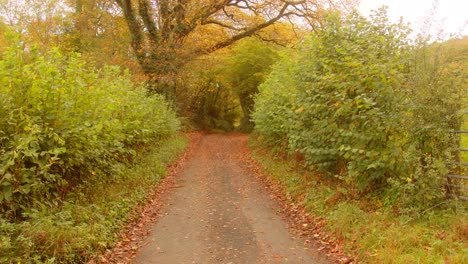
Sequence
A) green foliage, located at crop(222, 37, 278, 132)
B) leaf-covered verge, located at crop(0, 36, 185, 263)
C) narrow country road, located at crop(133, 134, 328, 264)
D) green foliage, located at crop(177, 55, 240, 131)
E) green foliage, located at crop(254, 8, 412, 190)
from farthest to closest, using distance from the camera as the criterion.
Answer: green foliage, located at crop(177, 55, 240, 131) < green foliage, located at crop(222, 37, 278, 132) < green foliage, located at crop(254, 8, 412, 190) < narrow country road, located at crop(133, 134, 328, 264) < leaf-covered verge, located at crop(0, 36, 185, 263)

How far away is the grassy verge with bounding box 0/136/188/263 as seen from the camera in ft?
17.9

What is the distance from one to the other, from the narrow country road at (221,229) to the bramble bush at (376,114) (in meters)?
1.99

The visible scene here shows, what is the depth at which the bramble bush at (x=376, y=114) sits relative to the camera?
6797 mm

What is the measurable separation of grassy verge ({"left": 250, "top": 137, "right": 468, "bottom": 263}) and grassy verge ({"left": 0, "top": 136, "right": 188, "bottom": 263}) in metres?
4.30

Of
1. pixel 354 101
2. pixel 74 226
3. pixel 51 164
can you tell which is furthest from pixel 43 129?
pixel 354 101

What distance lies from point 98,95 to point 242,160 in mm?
11385

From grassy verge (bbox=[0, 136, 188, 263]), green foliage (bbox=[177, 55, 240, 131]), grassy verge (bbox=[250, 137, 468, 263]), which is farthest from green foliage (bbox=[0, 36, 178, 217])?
green foliage (bbox=[177, 55, 240, 131])

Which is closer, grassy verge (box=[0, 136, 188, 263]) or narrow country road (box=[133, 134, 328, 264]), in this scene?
grassy verge (box=[0, 136, 188, 263])

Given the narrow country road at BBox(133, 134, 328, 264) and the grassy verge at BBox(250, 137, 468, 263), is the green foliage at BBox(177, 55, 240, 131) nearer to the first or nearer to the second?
the narrow country road at BBox(133, 134, 328, 264)

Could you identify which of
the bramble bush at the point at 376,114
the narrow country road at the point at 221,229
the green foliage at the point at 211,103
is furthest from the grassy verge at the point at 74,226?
the green foliage at the point at 211,103

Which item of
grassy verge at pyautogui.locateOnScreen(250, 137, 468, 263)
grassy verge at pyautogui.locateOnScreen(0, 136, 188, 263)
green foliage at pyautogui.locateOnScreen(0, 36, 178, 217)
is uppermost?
green foliage at pyautogui.locateOnScreen(0, 36, 178, 217)

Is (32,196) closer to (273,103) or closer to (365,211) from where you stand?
(365,211)

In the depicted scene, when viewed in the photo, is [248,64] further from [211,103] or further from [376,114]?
[376,114]

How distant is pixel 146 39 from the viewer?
78.0ft
